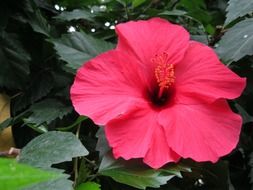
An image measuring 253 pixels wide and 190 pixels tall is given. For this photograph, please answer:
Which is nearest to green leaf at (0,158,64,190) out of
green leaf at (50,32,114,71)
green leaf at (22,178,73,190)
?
green leaf at (22,178,73,190)

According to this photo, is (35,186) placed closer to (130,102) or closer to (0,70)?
(130,102)

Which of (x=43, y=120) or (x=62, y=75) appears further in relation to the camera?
(x=62, y=75)

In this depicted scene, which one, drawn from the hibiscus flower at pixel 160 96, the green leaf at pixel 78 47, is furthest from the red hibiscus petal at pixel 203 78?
the green leaf at pixel 78 47

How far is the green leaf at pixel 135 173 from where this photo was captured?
424 mm

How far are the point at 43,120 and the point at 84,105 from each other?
0.27 ft

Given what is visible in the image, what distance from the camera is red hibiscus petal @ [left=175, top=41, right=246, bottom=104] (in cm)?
48

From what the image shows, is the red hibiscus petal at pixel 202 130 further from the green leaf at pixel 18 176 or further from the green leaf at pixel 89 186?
the green leaf at pixel 18 176

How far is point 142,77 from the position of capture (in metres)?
0.52

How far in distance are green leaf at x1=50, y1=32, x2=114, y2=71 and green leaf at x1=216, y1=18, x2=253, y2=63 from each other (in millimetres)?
150

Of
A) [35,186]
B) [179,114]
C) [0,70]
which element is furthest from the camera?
[0,70]

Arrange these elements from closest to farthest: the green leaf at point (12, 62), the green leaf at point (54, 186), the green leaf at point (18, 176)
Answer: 1. the green leaf at point (18, 176)
2. the green leaf at point (54, 186)
3. the green leaf at point (12, 62)

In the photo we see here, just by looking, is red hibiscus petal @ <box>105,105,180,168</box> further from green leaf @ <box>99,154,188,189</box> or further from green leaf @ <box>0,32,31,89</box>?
green leaf @ <box>0,32,31,89</box>

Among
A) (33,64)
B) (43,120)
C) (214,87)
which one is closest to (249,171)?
(214,87)

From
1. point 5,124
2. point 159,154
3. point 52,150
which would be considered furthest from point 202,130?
point 5,124
